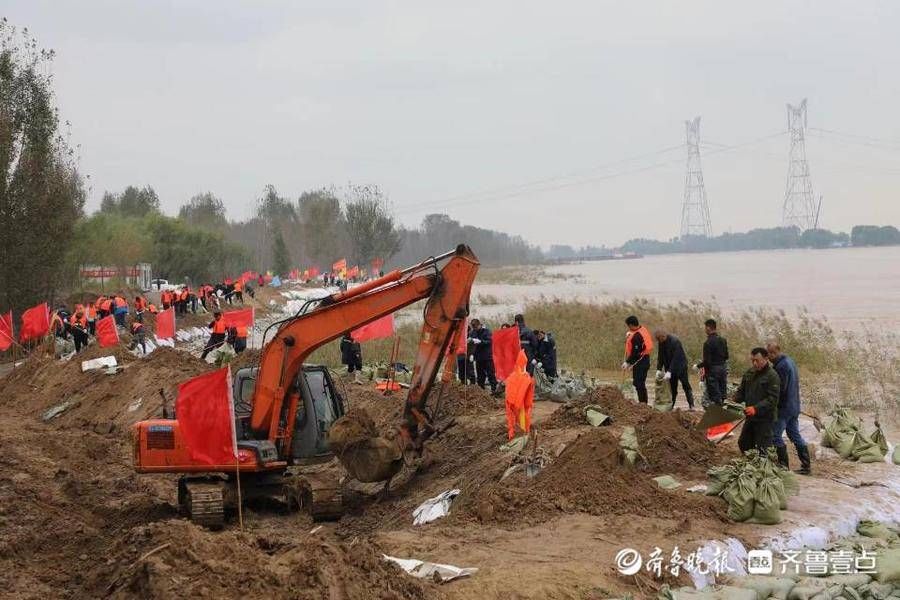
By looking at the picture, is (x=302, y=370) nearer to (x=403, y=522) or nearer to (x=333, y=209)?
(x=403, y=522)

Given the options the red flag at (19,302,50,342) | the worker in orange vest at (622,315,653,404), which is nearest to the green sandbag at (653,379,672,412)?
the worker in orange vest at (622,315,653,404)

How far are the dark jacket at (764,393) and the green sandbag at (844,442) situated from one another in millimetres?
2553

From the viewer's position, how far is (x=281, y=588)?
6.67 m

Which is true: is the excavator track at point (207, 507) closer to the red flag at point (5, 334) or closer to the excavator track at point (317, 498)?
the excavator track at point (317, 498)

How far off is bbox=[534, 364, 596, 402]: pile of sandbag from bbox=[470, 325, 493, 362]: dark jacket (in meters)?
1.16

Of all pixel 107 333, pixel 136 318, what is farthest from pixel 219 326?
pixel 136 318

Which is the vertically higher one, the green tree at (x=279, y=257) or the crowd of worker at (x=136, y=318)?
the green tree at (x=279, y=257)

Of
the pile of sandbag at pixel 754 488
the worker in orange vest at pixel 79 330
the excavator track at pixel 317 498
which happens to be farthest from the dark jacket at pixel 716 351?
the worker in orange vest at pixel 79 330

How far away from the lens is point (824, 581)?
7734 millimetres

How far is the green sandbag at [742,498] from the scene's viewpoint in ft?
30.5

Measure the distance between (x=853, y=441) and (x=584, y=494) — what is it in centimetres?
486

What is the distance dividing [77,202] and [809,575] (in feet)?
140

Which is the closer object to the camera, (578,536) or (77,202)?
(578,536)

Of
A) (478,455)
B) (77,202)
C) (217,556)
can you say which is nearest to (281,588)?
(217,556)
